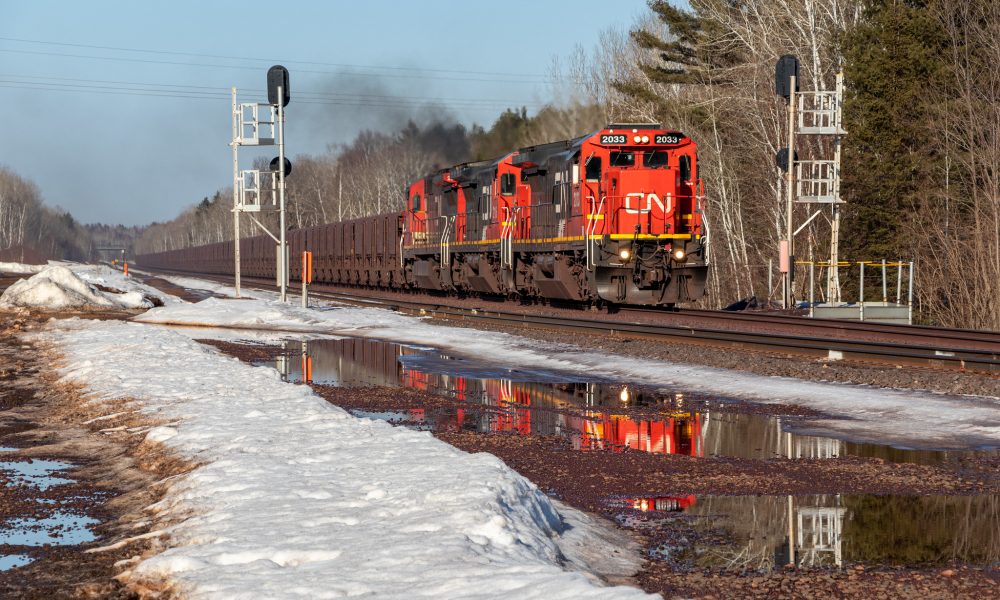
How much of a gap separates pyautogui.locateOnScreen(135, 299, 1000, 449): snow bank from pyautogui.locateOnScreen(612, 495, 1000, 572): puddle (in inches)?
104

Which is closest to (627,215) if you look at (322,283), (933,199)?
(933,199)

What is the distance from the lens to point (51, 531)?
645 centimetres

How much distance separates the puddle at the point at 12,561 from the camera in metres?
5.66

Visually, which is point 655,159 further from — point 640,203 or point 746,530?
point 746,530

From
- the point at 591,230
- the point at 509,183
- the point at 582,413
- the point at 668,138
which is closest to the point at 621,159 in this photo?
the point at 668,138

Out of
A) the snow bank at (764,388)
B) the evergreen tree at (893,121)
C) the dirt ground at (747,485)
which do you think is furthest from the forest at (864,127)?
the dirt ground at (747,485)

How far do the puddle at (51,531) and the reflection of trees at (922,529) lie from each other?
15.0 feet

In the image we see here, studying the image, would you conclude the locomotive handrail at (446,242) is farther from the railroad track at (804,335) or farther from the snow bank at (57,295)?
the snow bank at (57,295)

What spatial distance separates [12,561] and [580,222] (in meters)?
19.7

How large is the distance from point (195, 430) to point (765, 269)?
3560 centimetres

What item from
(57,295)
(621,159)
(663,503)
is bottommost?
(663,503)

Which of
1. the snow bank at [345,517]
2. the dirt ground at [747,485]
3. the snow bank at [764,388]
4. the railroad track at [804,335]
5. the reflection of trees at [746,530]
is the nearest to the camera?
the snow bank at [345,517]

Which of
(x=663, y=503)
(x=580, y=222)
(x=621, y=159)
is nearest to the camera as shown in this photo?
(x=663, y=503)

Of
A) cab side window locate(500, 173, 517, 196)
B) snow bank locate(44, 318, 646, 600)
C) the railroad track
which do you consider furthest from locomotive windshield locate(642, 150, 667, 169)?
snow bank locate(44, 318, 646, 600)
